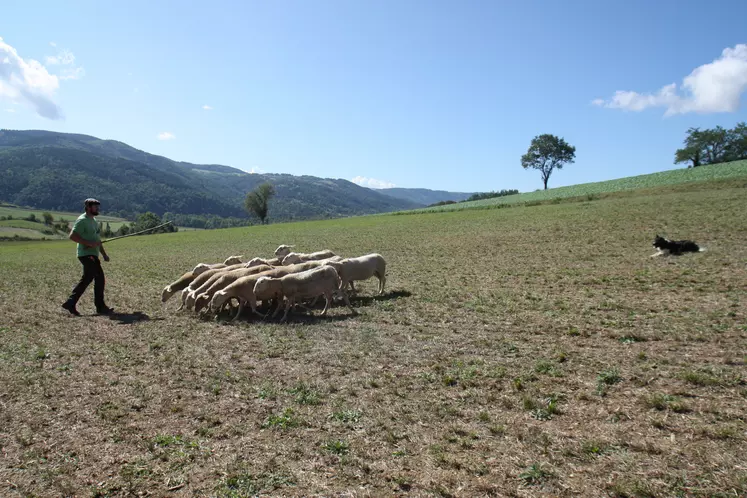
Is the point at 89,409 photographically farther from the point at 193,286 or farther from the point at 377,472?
the point at 193,286

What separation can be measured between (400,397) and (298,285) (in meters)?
5.59

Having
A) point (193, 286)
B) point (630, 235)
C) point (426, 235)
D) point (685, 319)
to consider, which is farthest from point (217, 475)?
point (426, 235)

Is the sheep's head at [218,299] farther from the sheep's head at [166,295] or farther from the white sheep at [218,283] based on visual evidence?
the sheep's head at [166,295]

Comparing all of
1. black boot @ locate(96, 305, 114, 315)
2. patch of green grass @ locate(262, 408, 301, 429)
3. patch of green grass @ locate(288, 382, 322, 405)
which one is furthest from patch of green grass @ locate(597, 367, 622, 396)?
black boot @ locate(96, 305, 114, 315)

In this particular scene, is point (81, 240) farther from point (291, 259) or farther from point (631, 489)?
point (631, 489)

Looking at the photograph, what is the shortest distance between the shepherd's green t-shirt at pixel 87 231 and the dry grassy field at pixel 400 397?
171cm

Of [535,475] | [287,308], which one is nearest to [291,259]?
[287,308]

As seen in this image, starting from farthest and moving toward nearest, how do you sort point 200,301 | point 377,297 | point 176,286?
point 176,286
point 377,297
point 200,301

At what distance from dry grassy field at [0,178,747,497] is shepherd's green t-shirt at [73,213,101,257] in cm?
171

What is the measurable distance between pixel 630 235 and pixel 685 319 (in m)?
15.1

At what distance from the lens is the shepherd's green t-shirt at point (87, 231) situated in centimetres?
1069

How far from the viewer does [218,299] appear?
35.2 ft

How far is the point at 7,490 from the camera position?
13.0 ft

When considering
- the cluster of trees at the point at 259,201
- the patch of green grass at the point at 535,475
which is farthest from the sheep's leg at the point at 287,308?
the cluster of trees at the point at 259,201
